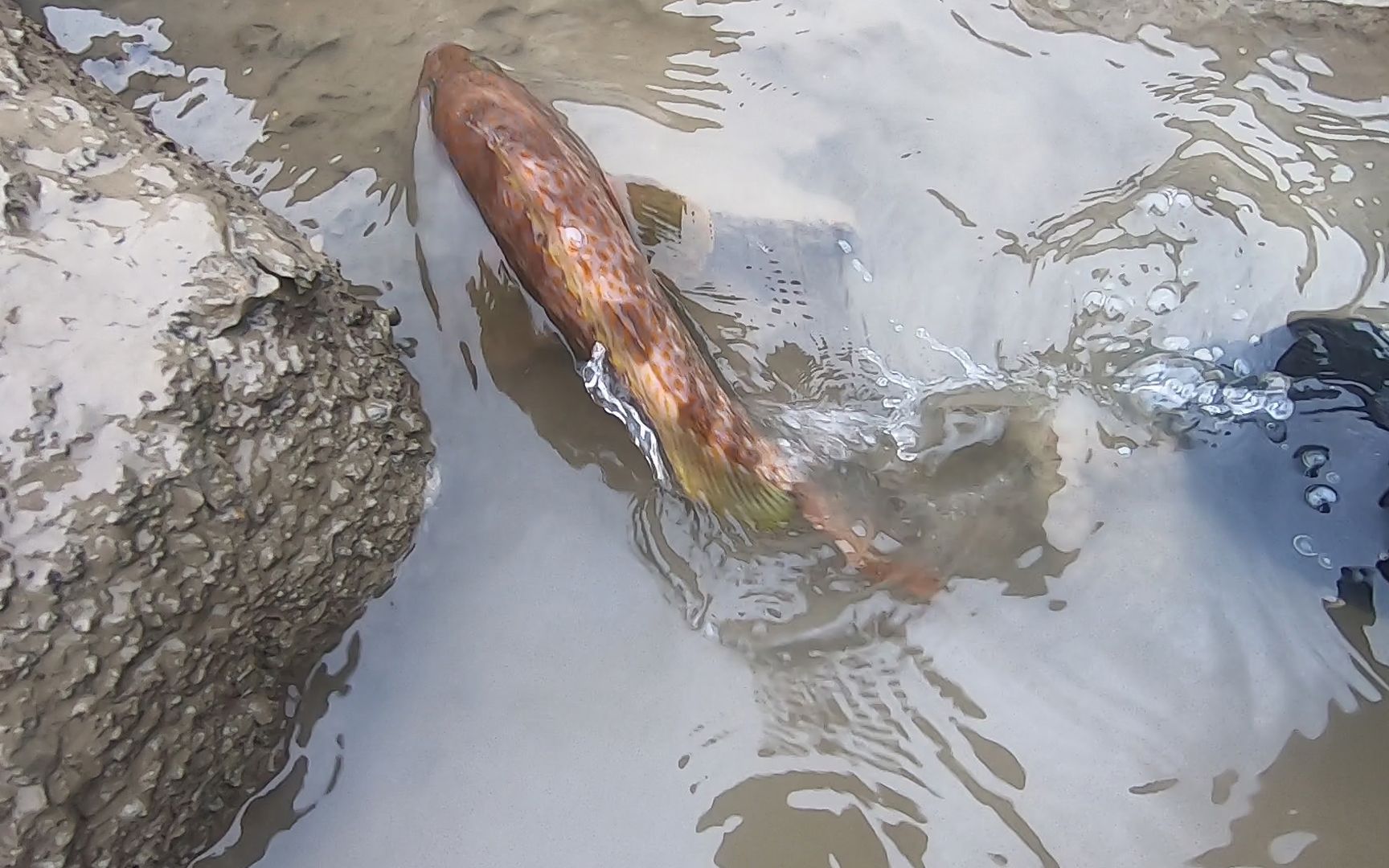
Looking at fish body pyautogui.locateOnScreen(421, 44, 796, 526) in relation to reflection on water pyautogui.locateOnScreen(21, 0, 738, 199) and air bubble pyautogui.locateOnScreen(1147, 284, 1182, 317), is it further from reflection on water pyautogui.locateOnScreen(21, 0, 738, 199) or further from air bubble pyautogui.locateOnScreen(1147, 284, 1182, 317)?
A: air bubble pyautogui.locateOnScreen(1147, 284, 1182, 317)

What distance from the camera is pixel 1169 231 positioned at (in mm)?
3148

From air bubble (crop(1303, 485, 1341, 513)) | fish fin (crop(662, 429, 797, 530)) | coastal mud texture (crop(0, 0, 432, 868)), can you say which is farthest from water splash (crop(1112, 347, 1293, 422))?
coastal mud texture (crop(0, 0, 432, 868))

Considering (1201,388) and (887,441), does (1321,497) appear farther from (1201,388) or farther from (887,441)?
(887,441)

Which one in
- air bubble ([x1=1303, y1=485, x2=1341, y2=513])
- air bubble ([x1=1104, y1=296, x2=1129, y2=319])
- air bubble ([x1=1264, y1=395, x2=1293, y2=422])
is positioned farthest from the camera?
air bubble ([x1=1104, y1=296, x2=1129, y2=319])

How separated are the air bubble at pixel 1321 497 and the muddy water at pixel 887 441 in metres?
0.03

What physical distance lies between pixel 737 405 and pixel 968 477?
72 centimetres

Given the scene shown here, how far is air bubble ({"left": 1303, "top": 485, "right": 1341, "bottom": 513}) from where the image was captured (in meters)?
2.81

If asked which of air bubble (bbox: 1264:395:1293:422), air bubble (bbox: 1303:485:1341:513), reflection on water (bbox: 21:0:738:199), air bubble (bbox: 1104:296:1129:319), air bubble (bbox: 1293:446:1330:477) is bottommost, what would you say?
air bubble (bbox: 1303:485:1341:513)

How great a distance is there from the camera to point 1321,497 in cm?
283

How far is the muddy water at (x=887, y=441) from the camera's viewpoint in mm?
2453

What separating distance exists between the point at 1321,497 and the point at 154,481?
2980mm

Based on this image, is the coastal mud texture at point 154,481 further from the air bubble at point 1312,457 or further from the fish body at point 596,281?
the air bubble at point 1312,457

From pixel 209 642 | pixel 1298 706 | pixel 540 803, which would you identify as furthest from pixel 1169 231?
pixel 209 642

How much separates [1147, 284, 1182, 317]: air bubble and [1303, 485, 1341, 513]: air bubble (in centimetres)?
66
